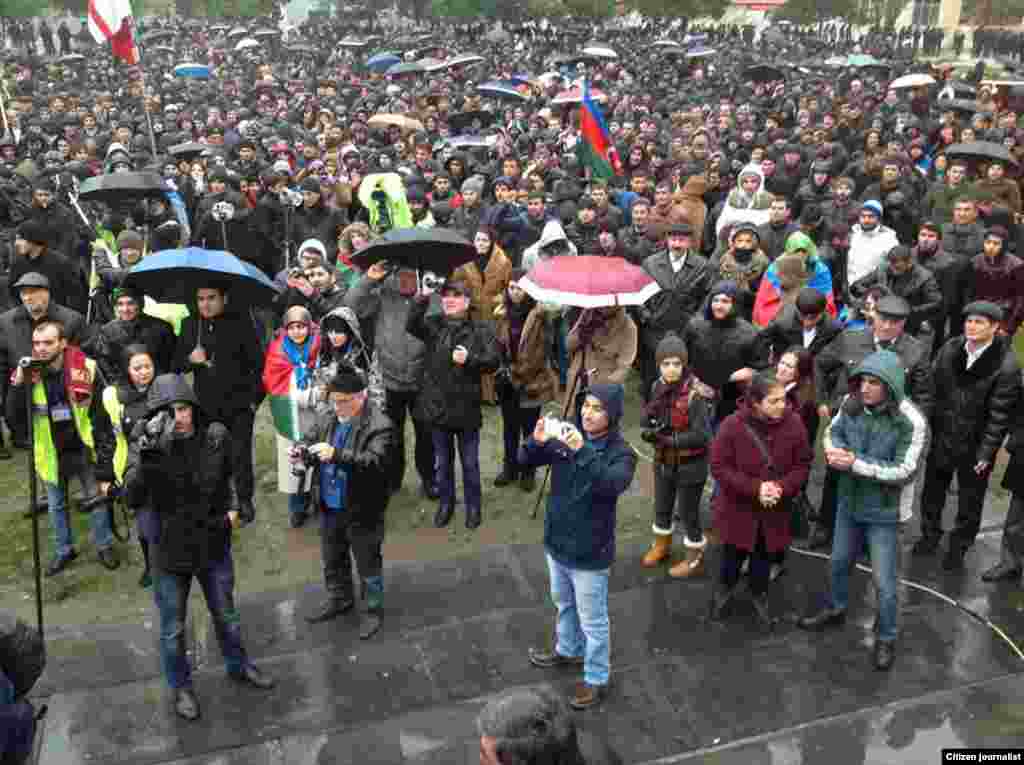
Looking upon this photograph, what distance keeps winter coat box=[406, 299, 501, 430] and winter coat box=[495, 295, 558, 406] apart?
17.1 inches

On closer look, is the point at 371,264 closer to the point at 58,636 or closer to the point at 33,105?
the point at 58,636

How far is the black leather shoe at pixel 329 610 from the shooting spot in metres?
5.84

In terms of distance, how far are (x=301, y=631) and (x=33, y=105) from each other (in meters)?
18.8

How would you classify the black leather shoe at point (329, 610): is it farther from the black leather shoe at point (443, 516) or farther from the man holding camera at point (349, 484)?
the black leather shoe at point (443, 516)

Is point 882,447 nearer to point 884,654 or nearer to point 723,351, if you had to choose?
point 884,654

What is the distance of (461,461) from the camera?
6.94 meters

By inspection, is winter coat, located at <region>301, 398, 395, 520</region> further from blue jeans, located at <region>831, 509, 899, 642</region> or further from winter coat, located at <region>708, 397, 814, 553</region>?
Result: blue jeans, located at <region>831, 509, 899, 642</region>

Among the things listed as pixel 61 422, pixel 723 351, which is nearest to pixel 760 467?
pixel 723 351

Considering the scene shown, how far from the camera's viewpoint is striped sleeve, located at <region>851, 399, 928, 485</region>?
202 inches

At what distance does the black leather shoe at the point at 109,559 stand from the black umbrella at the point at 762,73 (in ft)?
64.6

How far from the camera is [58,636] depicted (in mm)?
5797

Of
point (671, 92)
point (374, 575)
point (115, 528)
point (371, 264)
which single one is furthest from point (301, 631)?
point (671, 92)

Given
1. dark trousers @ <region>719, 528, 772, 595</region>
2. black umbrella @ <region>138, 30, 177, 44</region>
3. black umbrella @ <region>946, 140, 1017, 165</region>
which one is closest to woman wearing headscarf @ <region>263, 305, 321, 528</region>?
dark trousers @ <region>719, 528, 772, 595</region>

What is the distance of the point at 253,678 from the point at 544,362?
315 centimetres
